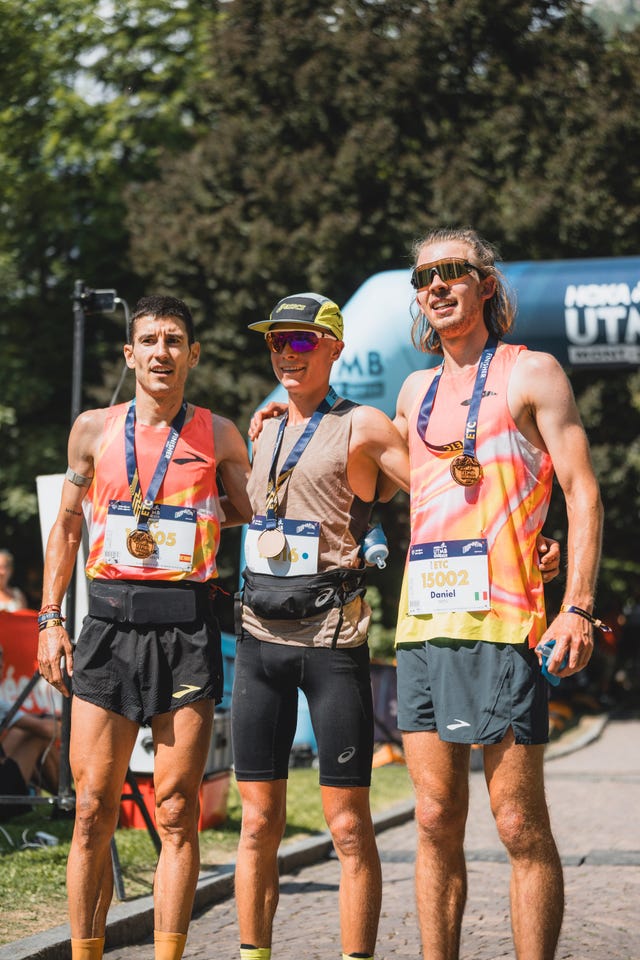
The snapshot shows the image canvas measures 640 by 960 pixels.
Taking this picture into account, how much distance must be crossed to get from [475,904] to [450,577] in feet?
10.9

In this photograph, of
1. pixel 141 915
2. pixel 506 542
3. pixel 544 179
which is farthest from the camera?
pixel 544 179

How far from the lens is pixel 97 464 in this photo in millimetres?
4754

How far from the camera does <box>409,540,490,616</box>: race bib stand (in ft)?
13.4

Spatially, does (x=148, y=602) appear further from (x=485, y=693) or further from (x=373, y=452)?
(x=485, y=693)

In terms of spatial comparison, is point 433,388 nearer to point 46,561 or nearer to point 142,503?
point 142,503

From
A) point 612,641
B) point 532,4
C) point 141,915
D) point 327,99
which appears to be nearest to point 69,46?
point 327,99

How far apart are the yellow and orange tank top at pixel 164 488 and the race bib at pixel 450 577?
2.79ft

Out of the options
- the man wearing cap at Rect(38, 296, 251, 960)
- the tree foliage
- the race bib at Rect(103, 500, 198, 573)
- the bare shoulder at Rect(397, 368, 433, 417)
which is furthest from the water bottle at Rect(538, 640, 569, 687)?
the tree foliage

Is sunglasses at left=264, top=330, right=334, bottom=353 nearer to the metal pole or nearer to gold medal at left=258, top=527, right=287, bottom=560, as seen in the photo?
gold medal at left=258, top=527, right=287, bottom=560

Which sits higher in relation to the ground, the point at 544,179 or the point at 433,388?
the point at 544,179

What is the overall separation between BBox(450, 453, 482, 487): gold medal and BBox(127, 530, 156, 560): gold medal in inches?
44.2

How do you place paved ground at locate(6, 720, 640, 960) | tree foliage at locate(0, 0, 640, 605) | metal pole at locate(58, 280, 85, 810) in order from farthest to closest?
tree foliage at locate(0, 0, 640, 605) → metal pole at locate(58, 280, 85, 810) → paved ground at locate(6, 720, 640, 960)

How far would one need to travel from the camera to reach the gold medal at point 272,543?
14.4 feet

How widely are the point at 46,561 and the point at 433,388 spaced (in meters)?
1.63
